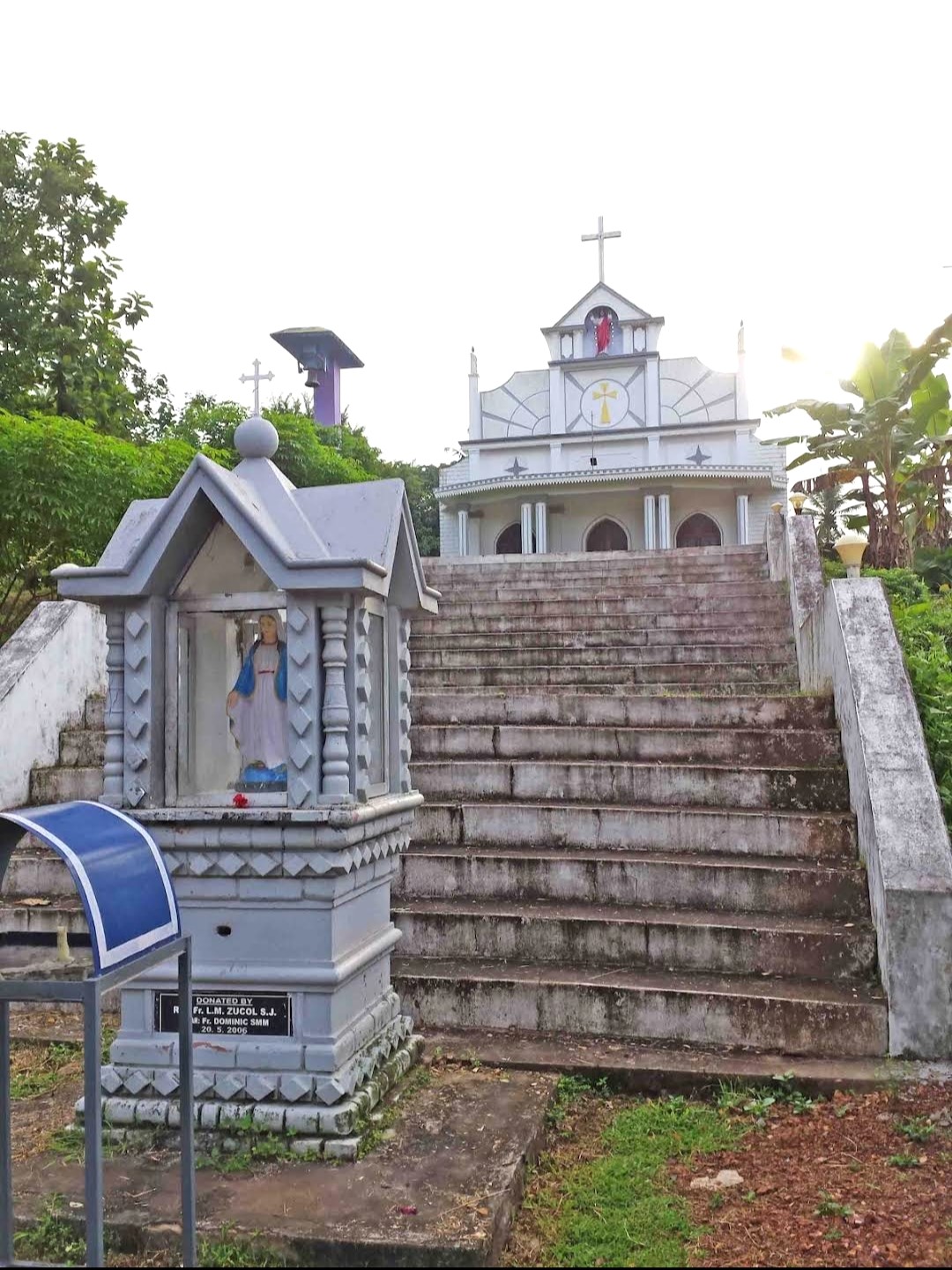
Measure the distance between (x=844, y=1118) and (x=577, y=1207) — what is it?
123 cm

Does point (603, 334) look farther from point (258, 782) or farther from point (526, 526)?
point (258, 782)

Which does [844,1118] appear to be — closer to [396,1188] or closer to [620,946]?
[620,946]

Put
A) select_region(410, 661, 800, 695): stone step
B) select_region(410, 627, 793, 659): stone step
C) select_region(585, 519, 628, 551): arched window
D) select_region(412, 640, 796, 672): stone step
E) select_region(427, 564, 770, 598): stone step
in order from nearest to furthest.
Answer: select_region(410, 661, 800, 695): stone step < select_region(412, 640, 796, 672): stone step < select_region(410, 627, 793, 659): stone step < select_region(427, 564, 770, 598): stone step < select_region(585, 519, 628, 551): arched window

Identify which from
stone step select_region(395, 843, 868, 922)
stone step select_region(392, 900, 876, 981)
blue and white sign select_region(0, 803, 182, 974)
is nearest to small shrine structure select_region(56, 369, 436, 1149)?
blue and white sign select_region(0, 803, 182, 974)

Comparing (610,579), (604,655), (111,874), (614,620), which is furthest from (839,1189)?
(610,579)

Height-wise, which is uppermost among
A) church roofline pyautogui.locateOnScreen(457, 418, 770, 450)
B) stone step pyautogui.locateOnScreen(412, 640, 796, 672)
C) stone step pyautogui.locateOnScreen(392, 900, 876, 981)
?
church roofline pyautogui.locateOnScreen(457, 418, 770, 450)

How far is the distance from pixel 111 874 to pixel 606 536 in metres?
22.7

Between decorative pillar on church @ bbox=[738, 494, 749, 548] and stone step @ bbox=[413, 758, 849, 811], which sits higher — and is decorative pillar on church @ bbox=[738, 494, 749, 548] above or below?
above

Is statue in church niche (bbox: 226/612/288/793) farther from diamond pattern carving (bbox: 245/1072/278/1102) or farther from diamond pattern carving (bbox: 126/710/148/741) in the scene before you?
diamond pattern carving (bbox: 245/1072/278/1102)

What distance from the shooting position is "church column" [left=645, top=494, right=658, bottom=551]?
23.3m

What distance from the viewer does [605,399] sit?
24.8 metres

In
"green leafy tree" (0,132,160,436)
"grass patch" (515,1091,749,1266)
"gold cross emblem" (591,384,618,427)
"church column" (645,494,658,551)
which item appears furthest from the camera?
"gold cross emblem" (591,384,618,427)

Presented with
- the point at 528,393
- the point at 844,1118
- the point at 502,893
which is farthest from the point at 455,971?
the point at 528,393

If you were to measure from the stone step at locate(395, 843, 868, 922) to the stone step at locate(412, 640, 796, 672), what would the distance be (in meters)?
3.06
